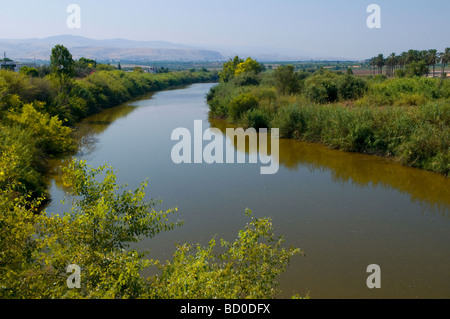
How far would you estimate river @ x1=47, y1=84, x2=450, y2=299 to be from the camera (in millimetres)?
9234

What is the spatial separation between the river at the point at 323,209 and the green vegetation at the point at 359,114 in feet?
2.84

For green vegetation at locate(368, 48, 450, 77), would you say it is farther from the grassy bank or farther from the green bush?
the grassy bank

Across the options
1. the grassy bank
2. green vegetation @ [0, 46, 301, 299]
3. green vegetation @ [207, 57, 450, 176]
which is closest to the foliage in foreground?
green vegetation @ [0, 46, 301, 299]

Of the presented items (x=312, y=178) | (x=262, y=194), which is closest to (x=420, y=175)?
(x=312, y=178)

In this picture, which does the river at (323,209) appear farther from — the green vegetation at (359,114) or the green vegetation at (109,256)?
the green vegetation at (109,256)

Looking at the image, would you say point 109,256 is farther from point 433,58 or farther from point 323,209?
point 433,58

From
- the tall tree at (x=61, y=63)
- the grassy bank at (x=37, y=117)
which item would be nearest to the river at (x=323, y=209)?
the grassy bank at (x=37, y=117)

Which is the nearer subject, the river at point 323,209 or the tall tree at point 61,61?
the river at point 323,209

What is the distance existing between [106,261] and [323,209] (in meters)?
9.20

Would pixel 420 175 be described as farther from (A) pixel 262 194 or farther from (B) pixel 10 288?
(B) pixel 10 288

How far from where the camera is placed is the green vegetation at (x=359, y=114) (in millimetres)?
17688

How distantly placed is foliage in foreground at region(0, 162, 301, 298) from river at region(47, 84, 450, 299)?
3587 millimetres

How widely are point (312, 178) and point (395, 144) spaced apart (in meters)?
5.12

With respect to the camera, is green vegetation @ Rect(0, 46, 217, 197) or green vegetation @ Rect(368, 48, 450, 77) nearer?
green vegetation @ Rect(0, 46, 217, 197)
